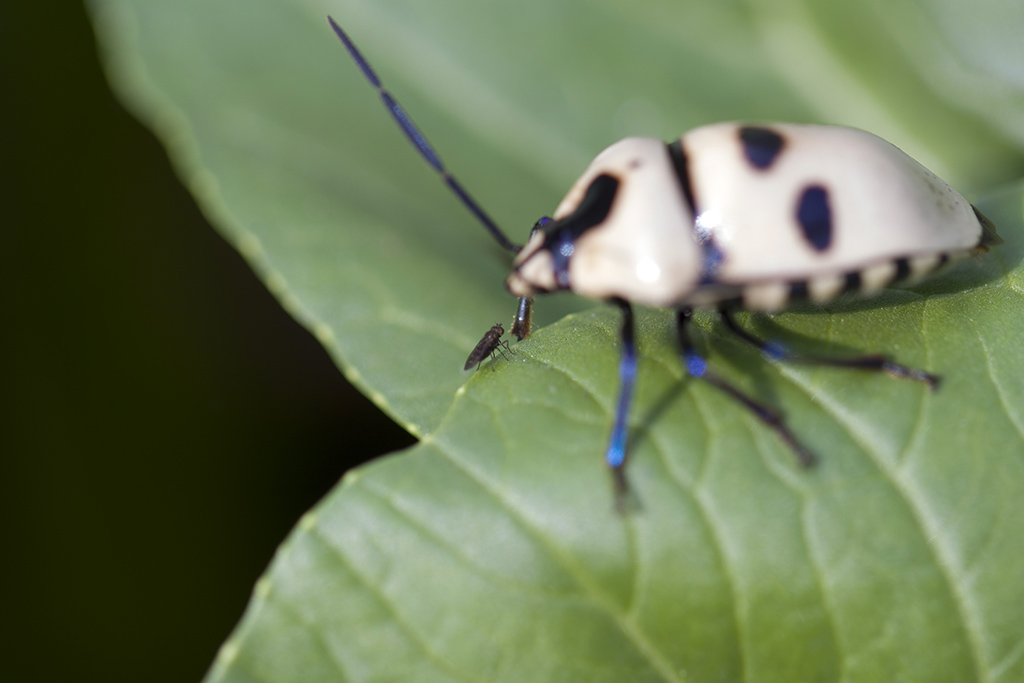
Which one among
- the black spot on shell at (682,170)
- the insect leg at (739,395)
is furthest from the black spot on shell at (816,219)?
the insect leg at (739,395)

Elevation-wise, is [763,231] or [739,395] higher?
[763,231]

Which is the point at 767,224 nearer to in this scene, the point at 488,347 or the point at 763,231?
the point at 763,231

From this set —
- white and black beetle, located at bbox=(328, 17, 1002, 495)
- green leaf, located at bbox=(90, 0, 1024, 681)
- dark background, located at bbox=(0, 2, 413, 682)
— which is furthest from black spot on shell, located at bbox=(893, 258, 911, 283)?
dark background, located at bbox=(0, 2, 413, 682)

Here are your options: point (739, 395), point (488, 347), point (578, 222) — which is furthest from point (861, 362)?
point (488, 347)

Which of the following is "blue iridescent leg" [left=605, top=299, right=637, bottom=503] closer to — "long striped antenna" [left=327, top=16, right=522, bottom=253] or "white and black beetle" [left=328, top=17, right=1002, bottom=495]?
"white and black beetle" [left=328, top=17, right=1002, bottom=495]

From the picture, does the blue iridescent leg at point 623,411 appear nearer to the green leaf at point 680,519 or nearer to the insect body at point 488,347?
the green leaf at point 680,519

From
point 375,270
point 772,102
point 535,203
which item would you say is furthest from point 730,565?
point 772,102

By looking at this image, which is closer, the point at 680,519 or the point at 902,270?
the point at 680,519

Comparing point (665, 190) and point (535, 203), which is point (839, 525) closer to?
point (665, 190)
